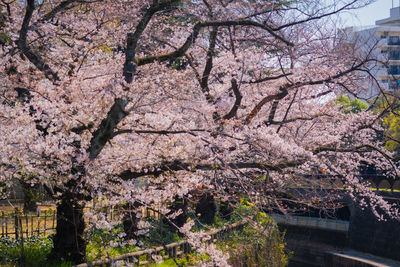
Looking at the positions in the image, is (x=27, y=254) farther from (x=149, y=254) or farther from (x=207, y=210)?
(x=207, y=210)

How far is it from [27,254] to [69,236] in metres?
0.78

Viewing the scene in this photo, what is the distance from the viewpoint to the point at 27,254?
7648 mm

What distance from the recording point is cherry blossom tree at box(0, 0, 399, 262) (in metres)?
6.66

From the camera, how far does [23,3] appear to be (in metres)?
10.5

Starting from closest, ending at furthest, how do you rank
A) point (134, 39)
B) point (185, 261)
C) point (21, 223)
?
point (134, 39) → point (21, 223) → point (185, 261)

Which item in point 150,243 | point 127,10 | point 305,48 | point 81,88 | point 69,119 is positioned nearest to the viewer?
point 69,119

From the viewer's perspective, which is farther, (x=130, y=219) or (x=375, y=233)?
(x=375, y=233)

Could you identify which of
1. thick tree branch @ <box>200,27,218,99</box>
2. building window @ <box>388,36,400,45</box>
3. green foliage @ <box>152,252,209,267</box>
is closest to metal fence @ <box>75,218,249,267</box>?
green foliage @ <box>152,252,209,267</box>

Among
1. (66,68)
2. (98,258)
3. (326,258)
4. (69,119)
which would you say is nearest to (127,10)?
(66,68)

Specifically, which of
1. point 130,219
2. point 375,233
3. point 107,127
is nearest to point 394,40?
point 375,233

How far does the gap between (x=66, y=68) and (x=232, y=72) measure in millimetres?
4678

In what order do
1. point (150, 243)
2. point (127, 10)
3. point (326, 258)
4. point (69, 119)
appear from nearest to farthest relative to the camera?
point (69, 119)
point (127, 10)
point (150, 243)
point (326, 258)

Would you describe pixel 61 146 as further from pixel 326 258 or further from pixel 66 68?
pixel 326 258

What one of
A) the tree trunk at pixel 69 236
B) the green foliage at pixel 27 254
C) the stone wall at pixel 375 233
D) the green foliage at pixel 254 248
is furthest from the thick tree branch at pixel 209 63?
the stone wall at pixel 375 233
